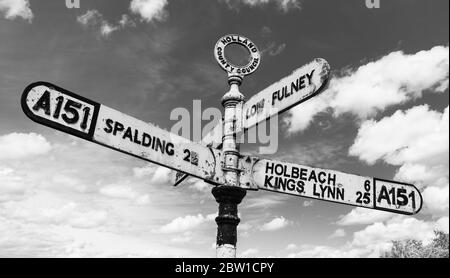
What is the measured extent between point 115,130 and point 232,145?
914 mm

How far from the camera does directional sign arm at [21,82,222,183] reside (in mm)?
2281

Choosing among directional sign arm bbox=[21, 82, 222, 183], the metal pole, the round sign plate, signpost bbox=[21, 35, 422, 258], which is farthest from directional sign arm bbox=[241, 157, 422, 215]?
the round sign plate

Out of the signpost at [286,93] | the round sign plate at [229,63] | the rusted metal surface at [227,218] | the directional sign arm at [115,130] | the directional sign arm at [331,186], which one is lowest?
the rusted metal surface at [227,218]

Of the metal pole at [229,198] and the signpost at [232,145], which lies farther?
the metal pole at [229,198]

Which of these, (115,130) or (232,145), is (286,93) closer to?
(232,145)

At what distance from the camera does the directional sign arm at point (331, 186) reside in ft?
9.61

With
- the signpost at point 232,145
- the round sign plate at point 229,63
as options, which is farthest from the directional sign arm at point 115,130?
the round sign plate at point 229,63

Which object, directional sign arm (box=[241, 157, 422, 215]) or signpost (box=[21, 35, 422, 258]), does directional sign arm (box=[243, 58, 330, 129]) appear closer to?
signpost (box=[21, 35, 422, 258])

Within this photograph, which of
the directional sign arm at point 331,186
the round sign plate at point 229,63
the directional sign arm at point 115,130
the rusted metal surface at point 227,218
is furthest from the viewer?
the round sign plate at point 229,63

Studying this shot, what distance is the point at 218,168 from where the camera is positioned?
9.23 ft

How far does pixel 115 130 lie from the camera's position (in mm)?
2520

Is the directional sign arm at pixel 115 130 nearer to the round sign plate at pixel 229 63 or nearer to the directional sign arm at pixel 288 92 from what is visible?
the directional sign arm at pixel 288 92
